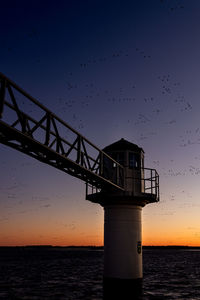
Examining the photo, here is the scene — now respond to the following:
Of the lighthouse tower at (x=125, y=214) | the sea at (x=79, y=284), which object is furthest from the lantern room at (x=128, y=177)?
the sea at (x=79, y=284)

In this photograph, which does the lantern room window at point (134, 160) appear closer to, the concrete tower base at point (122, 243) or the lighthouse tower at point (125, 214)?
the lighthouse tower at point (125, 214)

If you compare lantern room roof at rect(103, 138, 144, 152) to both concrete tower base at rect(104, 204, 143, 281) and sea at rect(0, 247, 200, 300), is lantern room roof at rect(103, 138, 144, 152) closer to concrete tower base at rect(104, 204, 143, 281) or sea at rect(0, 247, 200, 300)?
concrete tower base at rect(104, 204, 143, 281)

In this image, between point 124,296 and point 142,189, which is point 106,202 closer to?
point 142,189

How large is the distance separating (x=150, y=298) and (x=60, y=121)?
16108 mm

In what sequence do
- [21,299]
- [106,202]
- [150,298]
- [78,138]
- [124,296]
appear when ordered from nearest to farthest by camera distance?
1. [78,138]
2. [124,296]
3. [106,202]
4. [150,298]
5. [21,299]

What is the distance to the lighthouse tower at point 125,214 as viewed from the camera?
18938 mm

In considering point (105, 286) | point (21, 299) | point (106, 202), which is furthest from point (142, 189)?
point (21, 299)

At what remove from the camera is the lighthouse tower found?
18938mm

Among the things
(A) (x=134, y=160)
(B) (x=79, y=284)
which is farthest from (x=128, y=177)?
(B) (x=79, y=284)

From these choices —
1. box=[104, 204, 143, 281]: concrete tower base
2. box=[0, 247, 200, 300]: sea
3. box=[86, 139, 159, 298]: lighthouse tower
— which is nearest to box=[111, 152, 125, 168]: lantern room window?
box=[86, 139, 159, 298]: lighthouse tower

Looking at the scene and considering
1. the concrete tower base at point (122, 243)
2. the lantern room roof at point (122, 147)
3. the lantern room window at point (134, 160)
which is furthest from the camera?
the lantern room roof at point (122, 147)

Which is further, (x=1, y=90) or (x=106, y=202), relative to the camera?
(x=106, y=202)

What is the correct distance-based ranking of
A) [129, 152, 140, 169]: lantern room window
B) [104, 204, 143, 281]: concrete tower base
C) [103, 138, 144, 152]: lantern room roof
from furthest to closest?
[103, 138, 144, 152]: lantern room roof → [129, 152, 140, 169]: lantern room window → [104, 204, 143, 281]: concrete tower base

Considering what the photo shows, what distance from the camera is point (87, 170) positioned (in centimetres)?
1430
